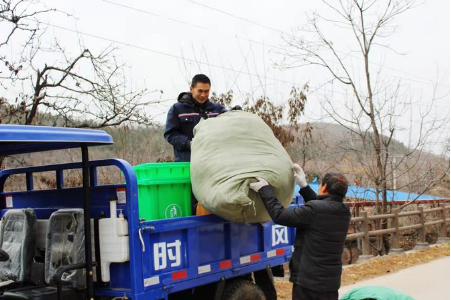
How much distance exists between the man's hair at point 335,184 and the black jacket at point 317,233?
0.23ft

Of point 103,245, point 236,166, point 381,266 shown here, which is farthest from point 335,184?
point 381,266

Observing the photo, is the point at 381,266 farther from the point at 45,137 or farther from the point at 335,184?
the point at 45,137

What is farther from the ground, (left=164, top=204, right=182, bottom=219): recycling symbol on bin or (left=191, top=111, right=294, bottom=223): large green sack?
(left=191, top=111, right=294, bottom=223): large green sack

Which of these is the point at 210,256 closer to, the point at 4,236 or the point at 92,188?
the point at 92,188

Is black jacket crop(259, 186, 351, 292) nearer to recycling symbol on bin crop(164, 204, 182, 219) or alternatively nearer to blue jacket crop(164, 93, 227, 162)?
recycling symbol on bin crop(164, 204, 182, 219)

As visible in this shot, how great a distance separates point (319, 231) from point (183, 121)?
1829 millimetres

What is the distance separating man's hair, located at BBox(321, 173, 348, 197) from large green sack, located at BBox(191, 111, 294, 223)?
0.35 metres

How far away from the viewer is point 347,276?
8984 mm

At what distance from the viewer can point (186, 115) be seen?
5.27 metres

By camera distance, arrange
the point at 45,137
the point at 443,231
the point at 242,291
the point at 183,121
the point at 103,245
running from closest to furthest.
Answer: the point at 45,137
the point at 103,245
the point at 242,291
the point at 183,121
the point at 443,231

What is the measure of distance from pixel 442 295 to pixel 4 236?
231 inches

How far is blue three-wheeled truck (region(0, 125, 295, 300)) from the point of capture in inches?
142

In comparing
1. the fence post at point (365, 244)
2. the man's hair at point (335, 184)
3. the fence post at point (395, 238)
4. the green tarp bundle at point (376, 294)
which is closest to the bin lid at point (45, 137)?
the man's hair at point (335, 184)

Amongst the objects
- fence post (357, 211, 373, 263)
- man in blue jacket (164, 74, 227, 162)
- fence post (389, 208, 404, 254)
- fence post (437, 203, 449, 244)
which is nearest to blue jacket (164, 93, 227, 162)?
man in blue jacket (164, 74, 227, 162)
